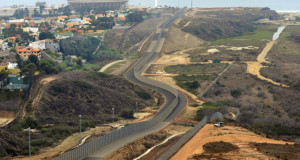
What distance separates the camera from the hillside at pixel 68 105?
2282 inches

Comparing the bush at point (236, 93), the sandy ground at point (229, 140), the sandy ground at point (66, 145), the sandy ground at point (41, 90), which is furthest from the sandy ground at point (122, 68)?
the sandy ground at point (229, 140)

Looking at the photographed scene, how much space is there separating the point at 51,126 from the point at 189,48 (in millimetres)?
100496

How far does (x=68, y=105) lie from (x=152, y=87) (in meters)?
26.7

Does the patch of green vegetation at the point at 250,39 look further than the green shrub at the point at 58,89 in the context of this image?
Yes

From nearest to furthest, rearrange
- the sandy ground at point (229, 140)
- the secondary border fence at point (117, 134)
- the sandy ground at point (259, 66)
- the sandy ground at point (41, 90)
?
1. the secondary border fence at point (117, 134)
2. the sandy ground at point (229, 140)
3. the sandy ground at point (41, 90)
4. the sandy ground at point (259, 66)

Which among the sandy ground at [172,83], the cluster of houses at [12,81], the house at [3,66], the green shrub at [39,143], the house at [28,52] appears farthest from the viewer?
the house at [28,52]

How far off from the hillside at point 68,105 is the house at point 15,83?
3.64 m

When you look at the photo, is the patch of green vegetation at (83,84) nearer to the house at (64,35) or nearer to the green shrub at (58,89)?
the green shrub at (58,89)

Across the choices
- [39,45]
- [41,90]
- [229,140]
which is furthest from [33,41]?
[229,140]

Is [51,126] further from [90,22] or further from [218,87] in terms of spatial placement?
[90,22]

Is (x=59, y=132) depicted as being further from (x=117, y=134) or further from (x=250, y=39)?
(x=250, y=39)

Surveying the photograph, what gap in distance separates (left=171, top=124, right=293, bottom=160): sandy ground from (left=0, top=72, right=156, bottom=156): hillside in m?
14.6

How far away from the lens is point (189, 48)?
159 meters

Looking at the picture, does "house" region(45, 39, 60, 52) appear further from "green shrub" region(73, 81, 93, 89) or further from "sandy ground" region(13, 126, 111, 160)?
"sandy ground" region(13, 126, 111, 160)
